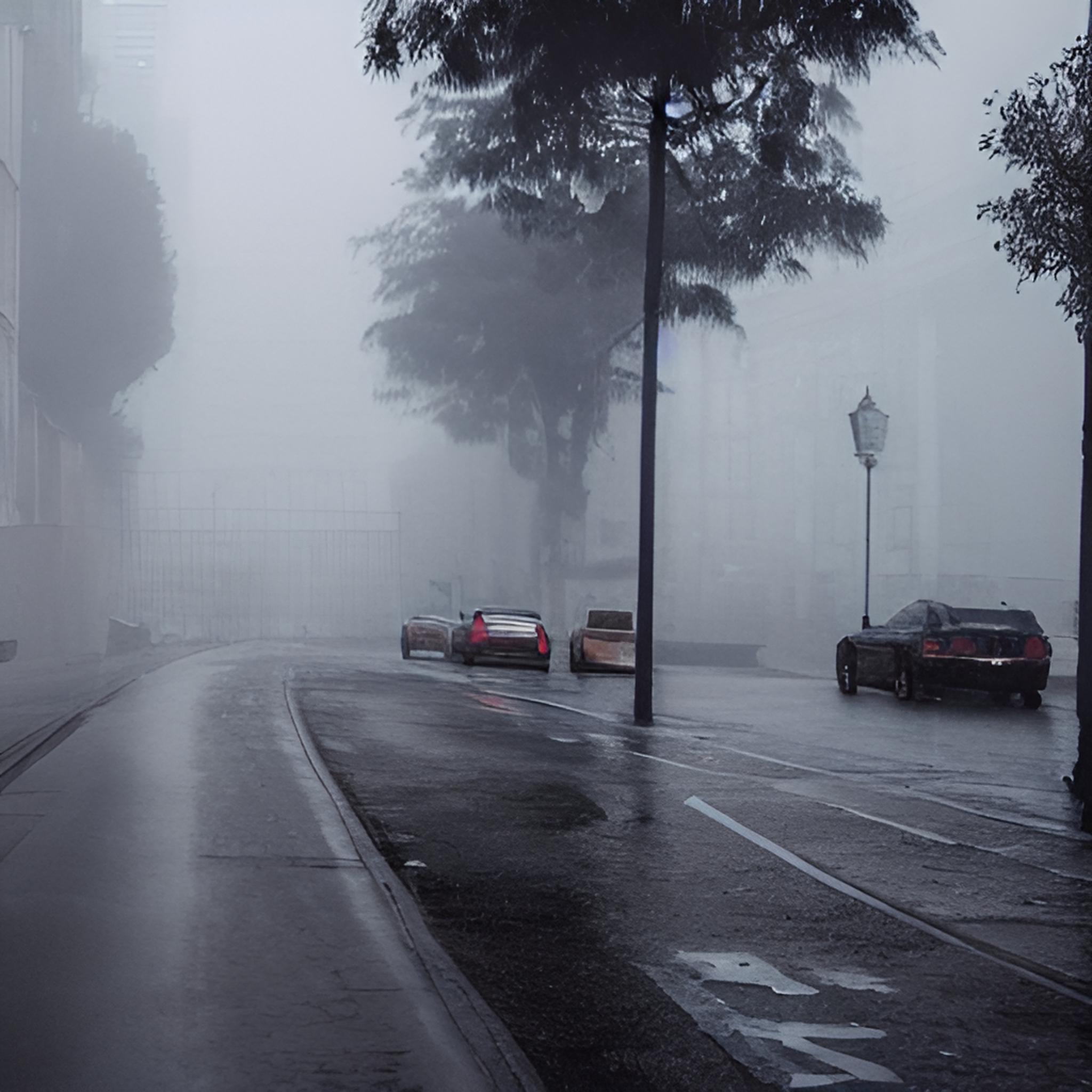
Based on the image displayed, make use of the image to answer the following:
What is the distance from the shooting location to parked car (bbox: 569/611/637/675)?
2758cm

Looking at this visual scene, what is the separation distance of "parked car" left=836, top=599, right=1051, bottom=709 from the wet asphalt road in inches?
154

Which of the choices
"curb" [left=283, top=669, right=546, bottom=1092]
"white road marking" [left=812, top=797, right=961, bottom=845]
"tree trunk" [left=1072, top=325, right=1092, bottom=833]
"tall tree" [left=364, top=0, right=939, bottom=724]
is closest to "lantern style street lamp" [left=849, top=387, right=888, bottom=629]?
"tall tree" [left=364, top=0, right=939, bottom=724]

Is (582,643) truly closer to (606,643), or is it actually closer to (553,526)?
(606,643)

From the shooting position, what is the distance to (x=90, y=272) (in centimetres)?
4988

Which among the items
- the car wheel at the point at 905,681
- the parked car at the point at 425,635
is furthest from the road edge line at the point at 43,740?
the parked car at the point at 425,635

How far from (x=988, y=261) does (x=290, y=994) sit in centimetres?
3303

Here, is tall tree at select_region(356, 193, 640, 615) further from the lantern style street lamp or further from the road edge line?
the road edge line

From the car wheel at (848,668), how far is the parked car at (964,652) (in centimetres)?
98

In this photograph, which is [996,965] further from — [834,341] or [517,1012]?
[834,341]

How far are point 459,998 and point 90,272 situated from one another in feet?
160

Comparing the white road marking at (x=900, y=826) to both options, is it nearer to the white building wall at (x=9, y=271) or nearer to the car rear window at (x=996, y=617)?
the car rear window at (x=996, y=617)

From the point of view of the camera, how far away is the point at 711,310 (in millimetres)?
23000

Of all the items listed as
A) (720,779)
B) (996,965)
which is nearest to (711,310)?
(720,779)

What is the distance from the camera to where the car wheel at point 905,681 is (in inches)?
802
